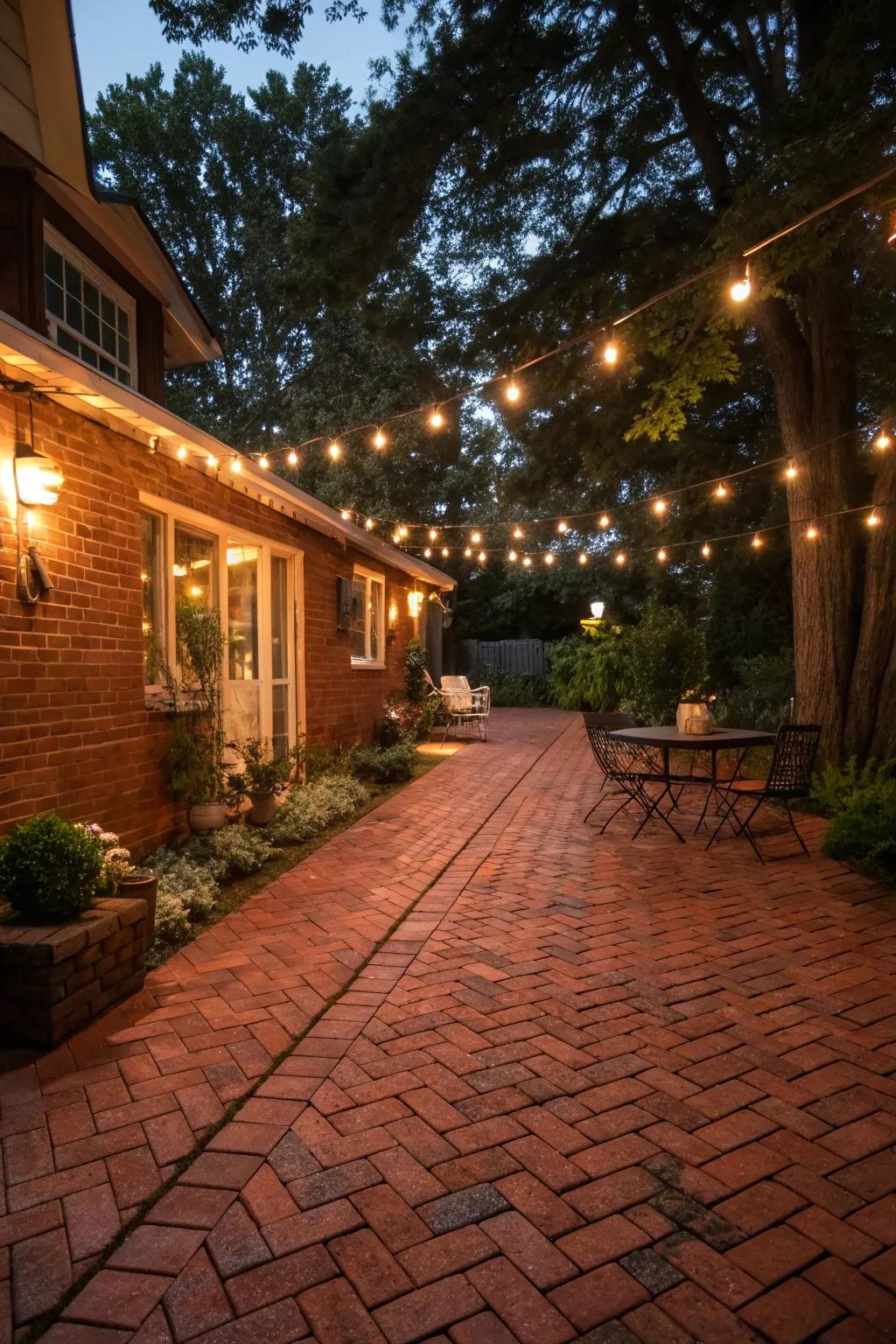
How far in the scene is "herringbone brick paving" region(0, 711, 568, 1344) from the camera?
2.02 meters

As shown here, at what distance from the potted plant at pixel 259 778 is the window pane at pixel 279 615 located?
48.0 inches

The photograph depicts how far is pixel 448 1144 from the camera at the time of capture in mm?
2355

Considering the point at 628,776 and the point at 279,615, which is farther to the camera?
the point at 279,615

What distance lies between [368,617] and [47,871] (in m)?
8.26

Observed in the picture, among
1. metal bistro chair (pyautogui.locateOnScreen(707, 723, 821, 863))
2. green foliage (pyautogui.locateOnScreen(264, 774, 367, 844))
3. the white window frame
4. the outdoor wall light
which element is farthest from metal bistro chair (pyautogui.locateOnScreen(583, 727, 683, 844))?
the outdoor wall light

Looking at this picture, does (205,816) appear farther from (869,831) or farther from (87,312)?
(869,831)

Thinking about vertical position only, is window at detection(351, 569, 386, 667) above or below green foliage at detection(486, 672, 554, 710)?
above

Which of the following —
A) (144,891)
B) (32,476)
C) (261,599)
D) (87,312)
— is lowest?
(144,891)

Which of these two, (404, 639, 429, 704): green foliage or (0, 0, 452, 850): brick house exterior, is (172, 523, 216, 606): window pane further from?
(404, 639, 429, 704): green foliage

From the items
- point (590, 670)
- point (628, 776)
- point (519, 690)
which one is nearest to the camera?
point (628, 776)

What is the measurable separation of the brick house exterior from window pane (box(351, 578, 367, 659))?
187cm

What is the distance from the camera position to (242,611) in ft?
23.0

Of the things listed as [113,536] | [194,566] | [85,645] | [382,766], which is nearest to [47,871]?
[85,645]

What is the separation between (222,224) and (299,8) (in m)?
18.2
